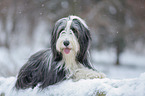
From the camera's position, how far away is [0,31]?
14.7 metres

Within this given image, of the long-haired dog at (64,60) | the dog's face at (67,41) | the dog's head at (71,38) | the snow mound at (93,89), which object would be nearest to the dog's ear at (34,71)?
the long-haired dog at (64,60)

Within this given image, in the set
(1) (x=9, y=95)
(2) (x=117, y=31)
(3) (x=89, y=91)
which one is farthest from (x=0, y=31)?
(3) (x=89, y=91)

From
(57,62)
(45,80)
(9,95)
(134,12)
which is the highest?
(134,12)

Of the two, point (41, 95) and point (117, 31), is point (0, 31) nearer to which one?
point (117, 31)

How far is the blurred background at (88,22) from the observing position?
11421 millimetres

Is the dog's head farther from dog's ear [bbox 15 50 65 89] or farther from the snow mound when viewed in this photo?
the snow mound

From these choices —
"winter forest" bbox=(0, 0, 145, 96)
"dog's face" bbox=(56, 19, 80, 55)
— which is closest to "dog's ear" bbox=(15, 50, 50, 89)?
"dog's face" bbox=(56, 19, 80, 55)

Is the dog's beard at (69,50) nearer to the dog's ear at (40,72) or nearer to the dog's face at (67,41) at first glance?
the dog's face at (67,41)

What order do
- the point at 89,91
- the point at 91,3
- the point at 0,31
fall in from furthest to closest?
the point at 0,31 < the point at 91,3 < the point at 89,91

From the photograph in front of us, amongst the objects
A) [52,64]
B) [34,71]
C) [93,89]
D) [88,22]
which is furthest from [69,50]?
[88,22]

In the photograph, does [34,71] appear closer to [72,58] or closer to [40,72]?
[40,72]

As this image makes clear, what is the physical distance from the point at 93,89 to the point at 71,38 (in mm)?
908

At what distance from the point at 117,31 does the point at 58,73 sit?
8728mm

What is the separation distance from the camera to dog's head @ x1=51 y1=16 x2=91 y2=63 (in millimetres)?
3160
